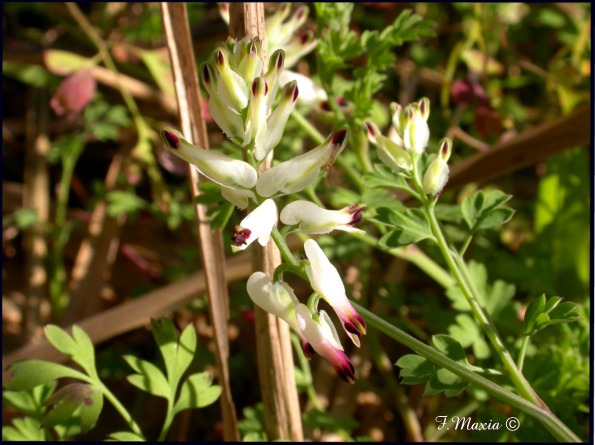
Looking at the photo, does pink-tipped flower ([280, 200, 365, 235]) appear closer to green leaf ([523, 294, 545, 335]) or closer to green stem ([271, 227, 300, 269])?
green stem ([271, 227, 300, 269])

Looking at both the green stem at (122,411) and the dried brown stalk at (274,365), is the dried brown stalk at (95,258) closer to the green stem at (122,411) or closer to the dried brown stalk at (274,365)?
the green stem at (122,411)

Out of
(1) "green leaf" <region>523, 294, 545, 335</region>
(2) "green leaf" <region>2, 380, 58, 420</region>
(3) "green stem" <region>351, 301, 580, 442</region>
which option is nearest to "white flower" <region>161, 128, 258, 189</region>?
(3) "green stem" <region>351, 301, 580, 442</region>

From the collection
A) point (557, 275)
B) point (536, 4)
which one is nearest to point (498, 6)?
point (536, 4)

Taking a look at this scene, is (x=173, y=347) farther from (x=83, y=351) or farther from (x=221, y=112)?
(x=221, y=112)

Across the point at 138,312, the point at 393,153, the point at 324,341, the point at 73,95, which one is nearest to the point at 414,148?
the point at 393,153

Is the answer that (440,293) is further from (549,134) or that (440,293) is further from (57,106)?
(57,106)

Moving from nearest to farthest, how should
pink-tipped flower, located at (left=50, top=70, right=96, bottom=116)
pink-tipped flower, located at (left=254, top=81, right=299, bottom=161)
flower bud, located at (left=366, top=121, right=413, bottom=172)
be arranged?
pink-tipped flower, located at (left=254, top=81, right=299, bottom=161) → flower bud, located at (left=366, top=121, right=413, bottom=172) → pink-tipped flower, located at (left=50, top=70, right=96, bottom=116)

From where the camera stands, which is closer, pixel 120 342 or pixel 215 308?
pixel 215 308
